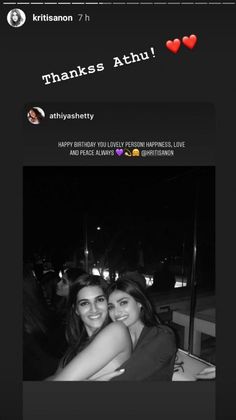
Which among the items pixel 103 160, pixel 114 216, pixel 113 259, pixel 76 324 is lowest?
pixel 76 324

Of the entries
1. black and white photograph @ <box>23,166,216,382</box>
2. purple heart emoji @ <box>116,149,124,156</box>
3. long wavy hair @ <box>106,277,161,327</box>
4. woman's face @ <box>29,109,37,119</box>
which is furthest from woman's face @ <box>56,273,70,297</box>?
woman's face @ <box>29,109,37,119</box>

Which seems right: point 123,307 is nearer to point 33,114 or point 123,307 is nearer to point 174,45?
point 33,114

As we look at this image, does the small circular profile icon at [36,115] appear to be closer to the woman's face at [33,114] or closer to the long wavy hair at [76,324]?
the woman's face at [33,114]

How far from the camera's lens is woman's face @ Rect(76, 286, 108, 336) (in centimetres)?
105

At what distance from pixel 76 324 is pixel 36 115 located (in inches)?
31.3

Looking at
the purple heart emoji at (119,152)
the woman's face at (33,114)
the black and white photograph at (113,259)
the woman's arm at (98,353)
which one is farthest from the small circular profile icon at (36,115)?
the woman's arm at (98,353)

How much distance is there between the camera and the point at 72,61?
3.13 feet

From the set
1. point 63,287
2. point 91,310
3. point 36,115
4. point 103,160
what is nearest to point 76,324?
point 91,310

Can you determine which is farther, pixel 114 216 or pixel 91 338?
pixel 91 338

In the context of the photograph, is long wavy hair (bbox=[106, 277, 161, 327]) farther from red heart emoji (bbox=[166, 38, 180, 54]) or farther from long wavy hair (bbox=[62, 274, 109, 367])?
red heart emoji (bbox=[166, 38, 180, 54])

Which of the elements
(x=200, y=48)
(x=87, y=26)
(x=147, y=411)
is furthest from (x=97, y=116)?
(x=147, y=411)

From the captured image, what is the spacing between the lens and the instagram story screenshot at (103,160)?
3.11ft

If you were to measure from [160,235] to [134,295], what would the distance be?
0.27 metres

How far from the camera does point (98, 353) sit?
1.05 meters
